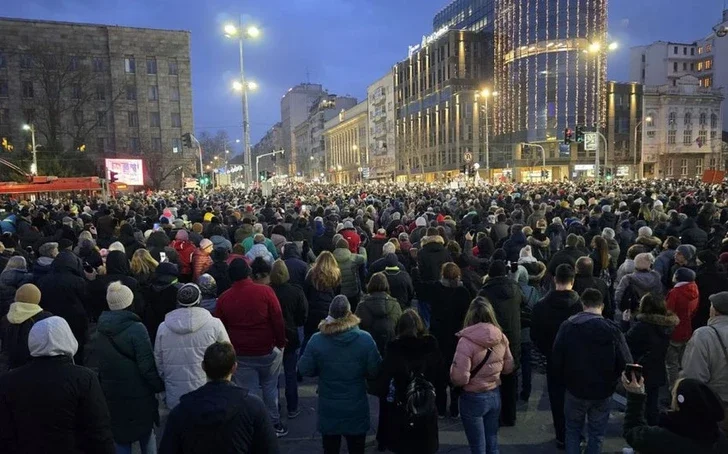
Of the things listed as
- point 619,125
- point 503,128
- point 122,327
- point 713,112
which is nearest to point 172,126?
point 503,128

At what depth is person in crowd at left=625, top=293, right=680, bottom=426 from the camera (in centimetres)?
474

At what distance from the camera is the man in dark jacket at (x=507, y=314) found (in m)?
5.42

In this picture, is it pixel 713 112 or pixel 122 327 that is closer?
pixel 122 327

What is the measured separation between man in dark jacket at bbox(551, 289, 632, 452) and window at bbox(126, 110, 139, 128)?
6507cm

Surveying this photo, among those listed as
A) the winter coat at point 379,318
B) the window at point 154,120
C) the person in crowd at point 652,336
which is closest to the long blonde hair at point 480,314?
the winter coat at point 379,318

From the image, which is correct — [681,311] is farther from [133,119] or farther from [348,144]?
[348,144]

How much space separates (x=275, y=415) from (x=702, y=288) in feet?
17.0

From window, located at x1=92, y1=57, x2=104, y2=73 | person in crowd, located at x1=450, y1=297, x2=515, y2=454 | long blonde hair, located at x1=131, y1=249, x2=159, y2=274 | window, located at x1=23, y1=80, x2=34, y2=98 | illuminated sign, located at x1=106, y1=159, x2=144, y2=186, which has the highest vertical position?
window, located at x1=92, y1=57, x2=104, y2=73

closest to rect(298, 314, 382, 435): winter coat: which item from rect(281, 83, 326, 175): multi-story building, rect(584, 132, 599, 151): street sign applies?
rect(584, 132, 599, 151): street sign

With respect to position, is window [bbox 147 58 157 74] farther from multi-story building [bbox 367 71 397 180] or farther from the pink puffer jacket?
the pink puffer jacket

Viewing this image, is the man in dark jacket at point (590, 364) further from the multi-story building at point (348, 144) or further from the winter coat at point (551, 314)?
the multi-story building at point (348, 144)

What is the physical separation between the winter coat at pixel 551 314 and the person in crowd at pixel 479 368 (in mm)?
955

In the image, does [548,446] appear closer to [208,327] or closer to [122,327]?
[208,327]

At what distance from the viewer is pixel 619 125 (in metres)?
71.4
